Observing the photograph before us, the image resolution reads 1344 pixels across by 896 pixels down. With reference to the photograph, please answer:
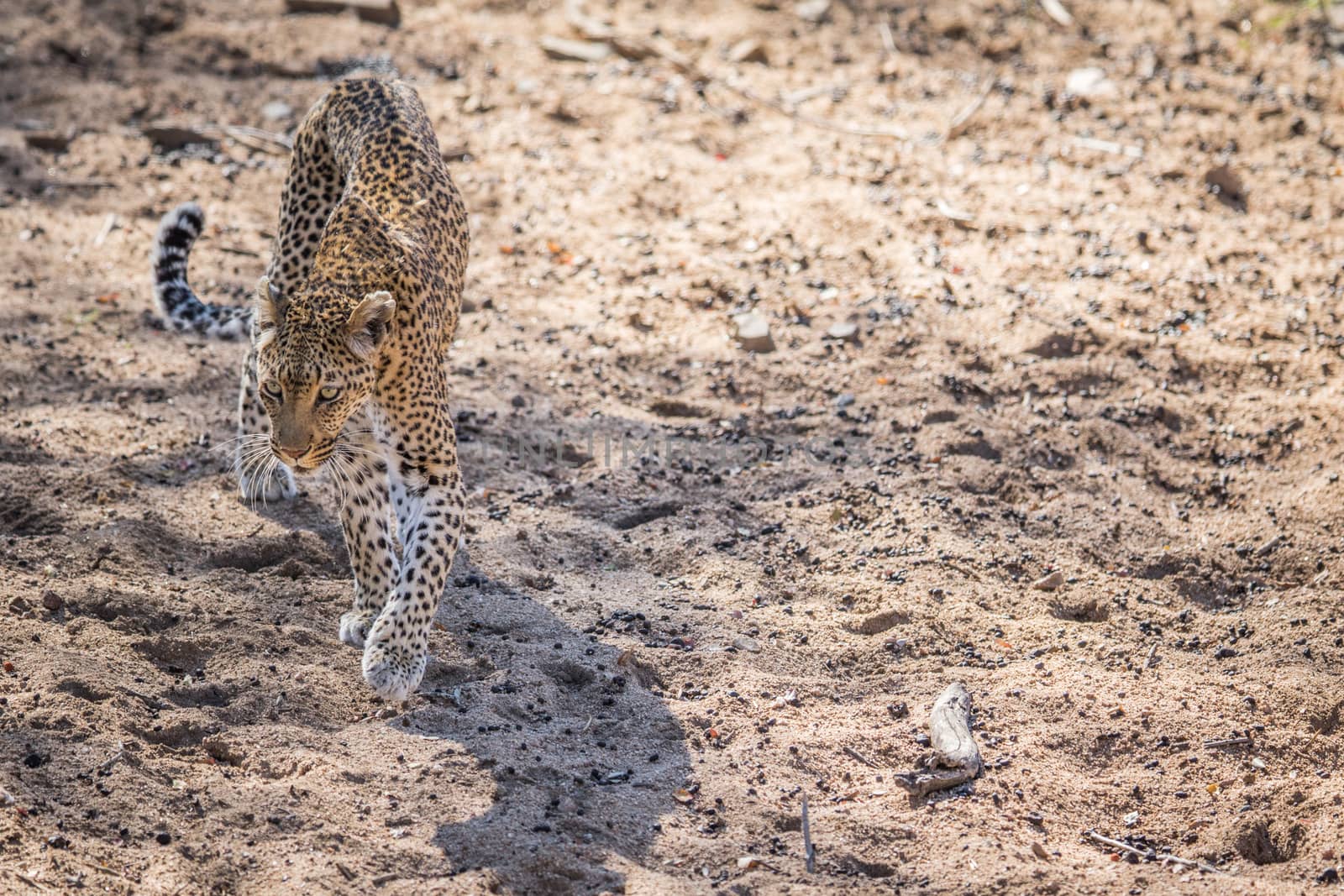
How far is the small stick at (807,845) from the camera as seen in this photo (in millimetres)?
5449

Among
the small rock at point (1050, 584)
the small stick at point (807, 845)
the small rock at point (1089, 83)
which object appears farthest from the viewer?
the small rock at point (1089, 83)

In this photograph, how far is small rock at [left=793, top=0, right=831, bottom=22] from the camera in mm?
14117

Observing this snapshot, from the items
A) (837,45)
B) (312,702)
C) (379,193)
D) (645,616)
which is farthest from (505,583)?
(837,45)

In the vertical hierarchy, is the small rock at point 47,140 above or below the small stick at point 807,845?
below

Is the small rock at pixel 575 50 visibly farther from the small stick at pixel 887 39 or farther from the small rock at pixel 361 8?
the small stick at pixel 887 39

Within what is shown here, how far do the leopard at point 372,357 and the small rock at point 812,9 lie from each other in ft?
23.2

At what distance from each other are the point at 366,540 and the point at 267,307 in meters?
1.32

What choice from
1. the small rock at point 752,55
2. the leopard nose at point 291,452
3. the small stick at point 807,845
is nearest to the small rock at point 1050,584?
the small stick at point 807,845

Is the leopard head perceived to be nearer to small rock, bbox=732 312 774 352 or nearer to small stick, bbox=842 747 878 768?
small stick, bbox=842 747 878 768

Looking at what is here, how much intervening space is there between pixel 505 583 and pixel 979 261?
490 cm

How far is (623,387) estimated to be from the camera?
9359 mm

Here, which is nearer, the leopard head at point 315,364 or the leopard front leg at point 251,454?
the leopard head at point 315,364

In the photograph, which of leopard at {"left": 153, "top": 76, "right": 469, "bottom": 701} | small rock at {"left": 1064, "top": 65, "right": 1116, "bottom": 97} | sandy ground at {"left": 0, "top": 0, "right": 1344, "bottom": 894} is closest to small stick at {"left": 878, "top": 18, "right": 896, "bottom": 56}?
sandy ground at {"left": 0, "top": 0, "right": 1344, "bottom": 894}

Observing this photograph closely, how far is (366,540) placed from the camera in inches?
268
